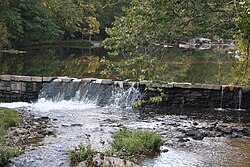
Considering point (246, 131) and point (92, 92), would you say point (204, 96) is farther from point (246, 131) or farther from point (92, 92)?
point (92, 92)

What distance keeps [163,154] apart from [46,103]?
7.97 metres

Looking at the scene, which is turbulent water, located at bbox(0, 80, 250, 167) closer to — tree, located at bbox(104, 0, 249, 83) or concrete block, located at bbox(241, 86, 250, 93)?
concrete block, located at bbox(241, 86, 250, 93)

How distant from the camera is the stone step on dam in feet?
48.3

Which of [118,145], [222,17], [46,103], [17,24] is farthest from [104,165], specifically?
[17,24]

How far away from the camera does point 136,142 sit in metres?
8.46

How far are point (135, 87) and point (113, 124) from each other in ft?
12.6

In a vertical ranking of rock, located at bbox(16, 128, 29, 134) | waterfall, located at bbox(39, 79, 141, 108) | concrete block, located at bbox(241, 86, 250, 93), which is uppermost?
concrete block, located at bbox(241, 86, 250, 93)

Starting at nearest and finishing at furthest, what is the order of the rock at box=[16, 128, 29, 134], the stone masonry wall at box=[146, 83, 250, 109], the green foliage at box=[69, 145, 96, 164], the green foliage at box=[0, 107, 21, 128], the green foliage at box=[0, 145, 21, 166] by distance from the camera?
the green foliage at box=[0, 145, 21, 166]
the green foliage at box=[69, 145, 96, 164]
the rock at box=[16, 128, 29, 134]
the green foliage at box=[0, 107, 21, 128]
the stone masonry wall at box=[146, 83, 250, 109]

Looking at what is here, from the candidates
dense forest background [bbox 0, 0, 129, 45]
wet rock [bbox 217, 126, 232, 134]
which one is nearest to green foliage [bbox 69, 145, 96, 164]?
wet rock [bbox 217, 126, 232, 134]

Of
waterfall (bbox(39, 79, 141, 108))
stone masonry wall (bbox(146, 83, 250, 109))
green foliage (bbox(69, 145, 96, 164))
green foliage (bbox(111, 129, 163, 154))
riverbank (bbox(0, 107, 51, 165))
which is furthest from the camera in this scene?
waterfall (bbox(39, 79, 141, 108))

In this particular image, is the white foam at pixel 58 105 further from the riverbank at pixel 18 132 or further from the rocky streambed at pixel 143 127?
the riverbank at pixel 18 132

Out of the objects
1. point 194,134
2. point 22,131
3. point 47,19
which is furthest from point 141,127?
point 47,19

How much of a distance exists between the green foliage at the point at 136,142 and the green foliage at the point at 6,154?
2.02m

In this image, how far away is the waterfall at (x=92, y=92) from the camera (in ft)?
50.0
